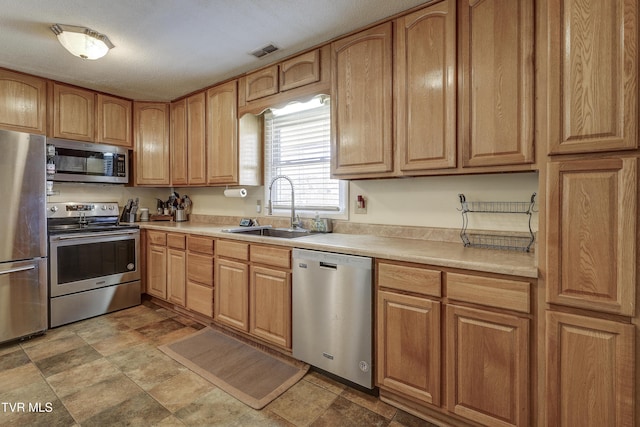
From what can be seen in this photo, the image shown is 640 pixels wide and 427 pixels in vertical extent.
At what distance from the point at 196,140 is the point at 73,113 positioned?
120 cm

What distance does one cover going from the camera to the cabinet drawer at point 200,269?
272 cm

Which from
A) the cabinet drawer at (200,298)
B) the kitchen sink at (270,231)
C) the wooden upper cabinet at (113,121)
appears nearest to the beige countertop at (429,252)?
the kitchen sink at (270,231)

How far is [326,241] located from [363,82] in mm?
1117

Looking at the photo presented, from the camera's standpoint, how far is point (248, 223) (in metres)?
3.11

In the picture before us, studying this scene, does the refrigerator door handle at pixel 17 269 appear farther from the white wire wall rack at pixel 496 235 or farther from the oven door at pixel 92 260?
the white wire wall rack at pixel 496 235

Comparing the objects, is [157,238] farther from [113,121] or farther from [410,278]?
[410,278]

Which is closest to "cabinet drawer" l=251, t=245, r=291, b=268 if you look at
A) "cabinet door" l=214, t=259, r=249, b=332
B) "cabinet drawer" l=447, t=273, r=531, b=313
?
"cabinet door" l=214, t=259, r=249, b=332

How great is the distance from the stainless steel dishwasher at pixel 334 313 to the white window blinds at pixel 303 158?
0.85 meters

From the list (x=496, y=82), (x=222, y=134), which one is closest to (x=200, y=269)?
(x=222, y=134)

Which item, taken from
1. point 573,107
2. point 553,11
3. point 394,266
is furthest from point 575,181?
point 394,266

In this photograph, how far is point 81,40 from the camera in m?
2.12

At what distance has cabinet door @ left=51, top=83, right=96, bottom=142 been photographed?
3.03m

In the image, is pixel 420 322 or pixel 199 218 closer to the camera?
pixel 420 322

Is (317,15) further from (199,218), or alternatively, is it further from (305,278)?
(199,218)
